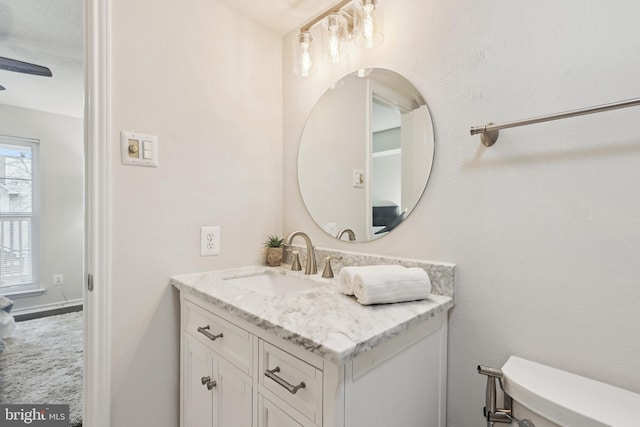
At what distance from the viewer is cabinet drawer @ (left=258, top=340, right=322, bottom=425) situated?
2.21 feet

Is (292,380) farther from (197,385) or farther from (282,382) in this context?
(197,385)

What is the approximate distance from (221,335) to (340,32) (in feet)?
4.15

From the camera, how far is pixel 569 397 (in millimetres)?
673

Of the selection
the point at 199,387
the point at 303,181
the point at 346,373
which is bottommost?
the point at 199,387

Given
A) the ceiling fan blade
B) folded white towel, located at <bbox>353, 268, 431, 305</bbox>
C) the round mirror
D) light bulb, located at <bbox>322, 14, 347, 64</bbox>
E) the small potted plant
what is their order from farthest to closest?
the ceiling fan blade, the small potted plant, light bulb, located at <bbox>322, 14, 347, 64</bbox>, the round mirror, folded white towel, located at <bbox>353, 268, 431, 305</bbox>

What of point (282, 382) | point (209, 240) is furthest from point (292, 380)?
point (209, 240)

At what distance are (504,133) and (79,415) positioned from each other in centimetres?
235

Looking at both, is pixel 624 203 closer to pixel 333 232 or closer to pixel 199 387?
pixel 333 232

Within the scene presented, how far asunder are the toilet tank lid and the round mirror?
591mm

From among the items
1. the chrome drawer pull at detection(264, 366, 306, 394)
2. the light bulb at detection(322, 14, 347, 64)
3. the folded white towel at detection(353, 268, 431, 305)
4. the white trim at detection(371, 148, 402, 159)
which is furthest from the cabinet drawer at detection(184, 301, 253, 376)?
the light bulb at detection(322, 14, 347, 64)

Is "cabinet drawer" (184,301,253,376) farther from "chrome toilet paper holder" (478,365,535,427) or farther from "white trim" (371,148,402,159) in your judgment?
"white trim" (371,148,402,159)

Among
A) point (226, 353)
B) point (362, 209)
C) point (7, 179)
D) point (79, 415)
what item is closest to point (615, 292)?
point (362, 209)

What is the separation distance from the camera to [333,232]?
1.39 m

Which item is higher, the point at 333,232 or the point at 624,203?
the point at 624,203
